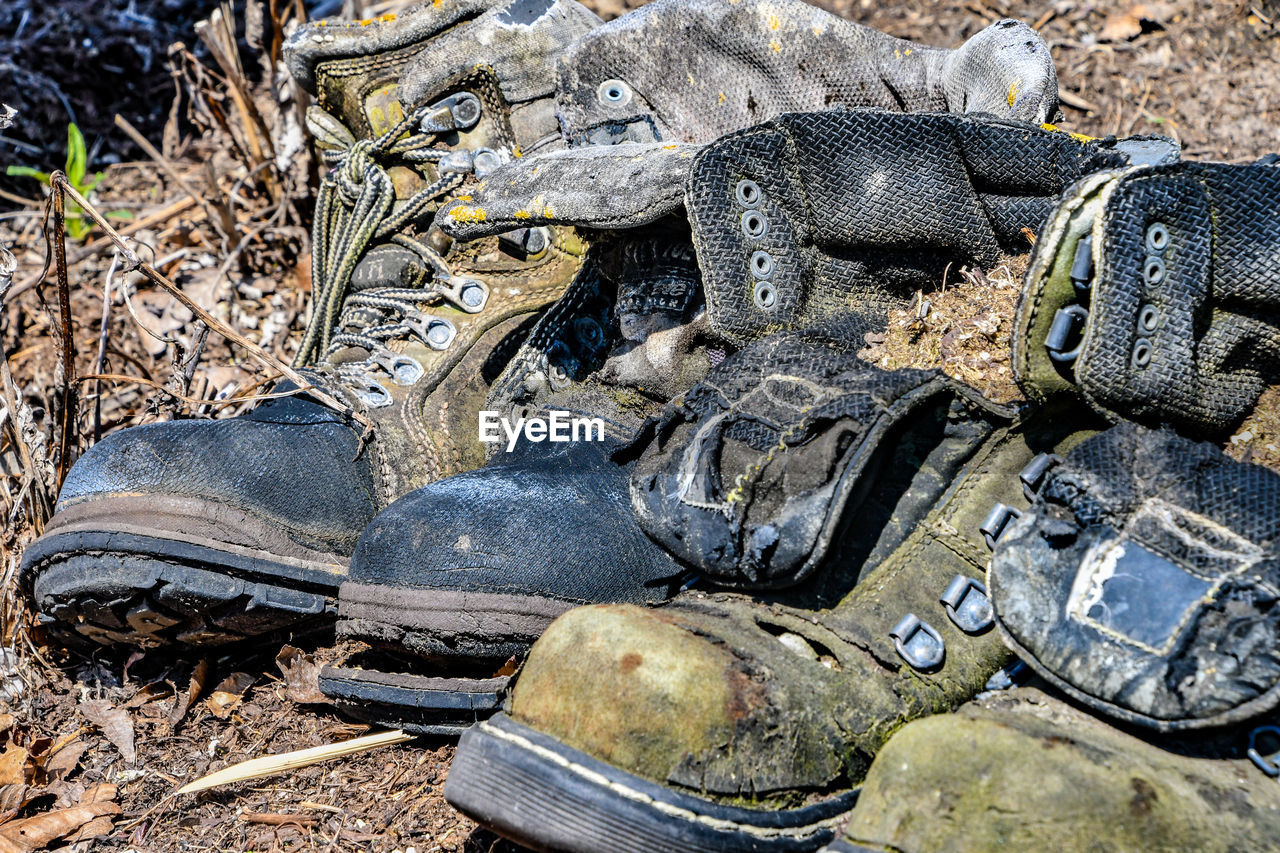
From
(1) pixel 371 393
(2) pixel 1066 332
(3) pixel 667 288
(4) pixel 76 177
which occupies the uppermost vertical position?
(2) pixel 1066 332

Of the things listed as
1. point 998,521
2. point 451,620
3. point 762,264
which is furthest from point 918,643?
point 451,620

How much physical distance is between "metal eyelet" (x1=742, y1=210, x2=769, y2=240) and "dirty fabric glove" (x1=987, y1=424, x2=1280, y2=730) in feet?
1.90

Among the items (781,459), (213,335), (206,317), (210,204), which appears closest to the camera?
(781,459)

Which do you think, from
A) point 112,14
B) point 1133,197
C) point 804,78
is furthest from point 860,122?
point 112,14

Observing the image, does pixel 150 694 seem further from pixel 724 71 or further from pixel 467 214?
pixel 724 71

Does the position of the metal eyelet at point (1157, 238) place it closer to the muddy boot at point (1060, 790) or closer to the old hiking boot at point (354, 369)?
the muddy boot at point (1060, 790)

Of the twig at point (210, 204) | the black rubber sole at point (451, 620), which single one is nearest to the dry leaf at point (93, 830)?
the black rubber sole at point (451, 620)

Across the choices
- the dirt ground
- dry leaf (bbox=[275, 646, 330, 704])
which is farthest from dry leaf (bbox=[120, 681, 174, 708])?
dry leaf (bbox=[275, 646, 330, 704])

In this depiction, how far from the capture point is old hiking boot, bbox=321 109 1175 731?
177 cm

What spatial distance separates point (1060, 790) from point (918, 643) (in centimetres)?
29

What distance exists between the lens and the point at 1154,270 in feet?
4.79

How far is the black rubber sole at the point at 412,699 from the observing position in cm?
183

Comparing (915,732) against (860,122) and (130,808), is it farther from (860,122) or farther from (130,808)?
(130,808)

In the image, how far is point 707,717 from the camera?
1381 mm
